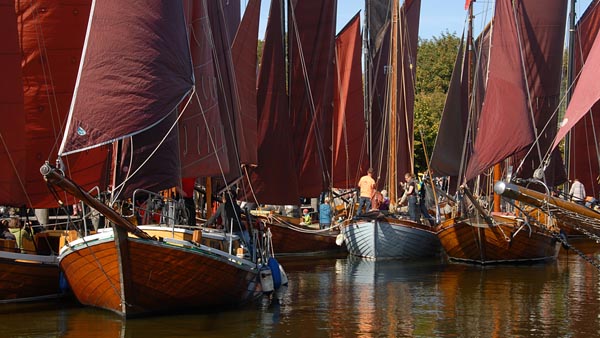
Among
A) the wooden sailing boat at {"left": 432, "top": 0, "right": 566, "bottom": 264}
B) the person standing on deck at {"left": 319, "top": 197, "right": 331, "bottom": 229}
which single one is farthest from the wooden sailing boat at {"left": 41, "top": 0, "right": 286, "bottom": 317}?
the person standing on deck at {"left": 319, "top": 197, "right": 331, "bottom": 229}

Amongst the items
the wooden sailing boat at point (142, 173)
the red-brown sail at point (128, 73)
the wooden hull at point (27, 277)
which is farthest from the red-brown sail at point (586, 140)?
the red-brown sail at point (128, 73)

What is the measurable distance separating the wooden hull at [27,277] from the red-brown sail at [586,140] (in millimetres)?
19245

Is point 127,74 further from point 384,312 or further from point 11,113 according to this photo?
point 384,312

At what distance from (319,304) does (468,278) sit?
6061 mm

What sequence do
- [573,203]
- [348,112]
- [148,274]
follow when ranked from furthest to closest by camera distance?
[348,112], [148,274], [573,203]

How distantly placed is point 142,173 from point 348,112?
23.2 meters

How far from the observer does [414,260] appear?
31953mm

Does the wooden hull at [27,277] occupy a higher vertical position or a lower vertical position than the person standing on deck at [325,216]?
lower

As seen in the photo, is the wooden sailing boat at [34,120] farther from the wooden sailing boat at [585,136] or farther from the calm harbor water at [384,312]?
the wooden sailing boat at [585,136]

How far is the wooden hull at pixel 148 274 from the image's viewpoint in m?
18.6

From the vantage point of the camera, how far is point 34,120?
78.7ft

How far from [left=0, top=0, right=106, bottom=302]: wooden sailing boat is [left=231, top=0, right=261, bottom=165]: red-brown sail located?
610cm

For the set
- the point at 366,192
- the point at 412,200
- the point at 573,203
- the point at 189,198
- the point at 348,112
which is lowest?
the point at 573,203

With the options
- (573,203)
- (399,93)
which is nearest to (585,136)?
(399,93)
